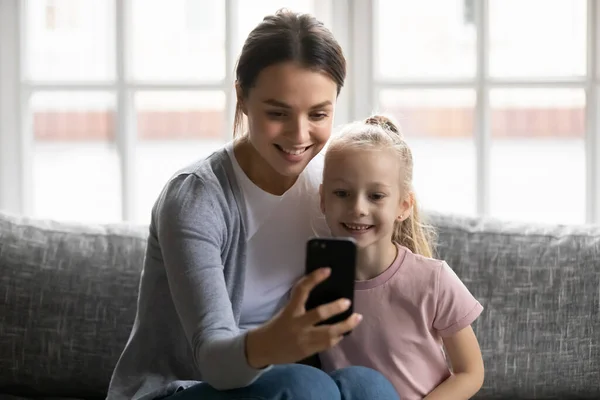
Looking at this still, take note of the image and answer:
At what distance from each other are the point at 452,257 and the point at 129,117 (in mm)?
1085

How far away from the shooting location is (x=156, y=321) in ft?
5.90

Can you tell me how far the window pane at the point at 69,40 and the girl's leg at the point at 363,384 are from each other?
1.42 metres

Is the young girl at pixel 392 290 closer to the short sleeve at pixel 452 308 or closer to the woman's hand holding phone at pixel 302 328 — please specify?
the short sleeve at pixel 452 308

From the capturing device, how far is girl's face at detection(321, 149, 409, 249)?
5.69 feet

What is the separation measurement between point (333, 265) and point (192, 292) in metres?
0.27

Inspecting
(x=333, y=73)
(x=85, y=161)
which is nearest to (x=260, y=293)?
(x=333, y=73)

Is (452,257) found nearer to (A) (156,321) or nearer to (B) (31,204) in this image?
(A) (156,321)

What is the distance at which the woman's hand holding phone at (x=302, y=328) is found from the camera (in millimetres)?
1354

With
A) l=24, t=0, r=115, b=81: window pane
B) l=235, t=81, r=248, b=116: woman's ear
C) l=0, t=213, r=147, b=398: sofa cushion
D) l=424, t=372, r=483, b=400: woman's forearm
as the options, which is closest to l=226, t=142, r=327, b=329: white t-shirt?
l=235, t=81, r=248, b=116: woman's ear

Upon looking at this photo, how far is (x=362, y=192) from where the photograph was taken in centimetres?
174

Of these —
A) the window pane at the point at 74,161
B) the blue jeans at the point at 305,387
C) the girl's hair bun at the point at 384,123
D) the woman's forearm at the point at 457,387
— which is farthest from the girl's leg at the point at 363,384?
the window pane at the point at 74,161

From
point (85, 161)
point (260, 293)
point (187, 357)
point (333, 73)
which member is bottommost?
point (187, 357)

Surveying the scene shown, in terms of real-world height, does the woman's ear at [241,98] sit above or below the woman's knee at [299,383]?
above

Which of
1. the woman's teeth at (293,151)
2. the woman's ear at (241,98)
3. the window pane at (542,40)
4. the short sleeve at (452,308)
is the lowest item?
the short sleeve at (452,308)
